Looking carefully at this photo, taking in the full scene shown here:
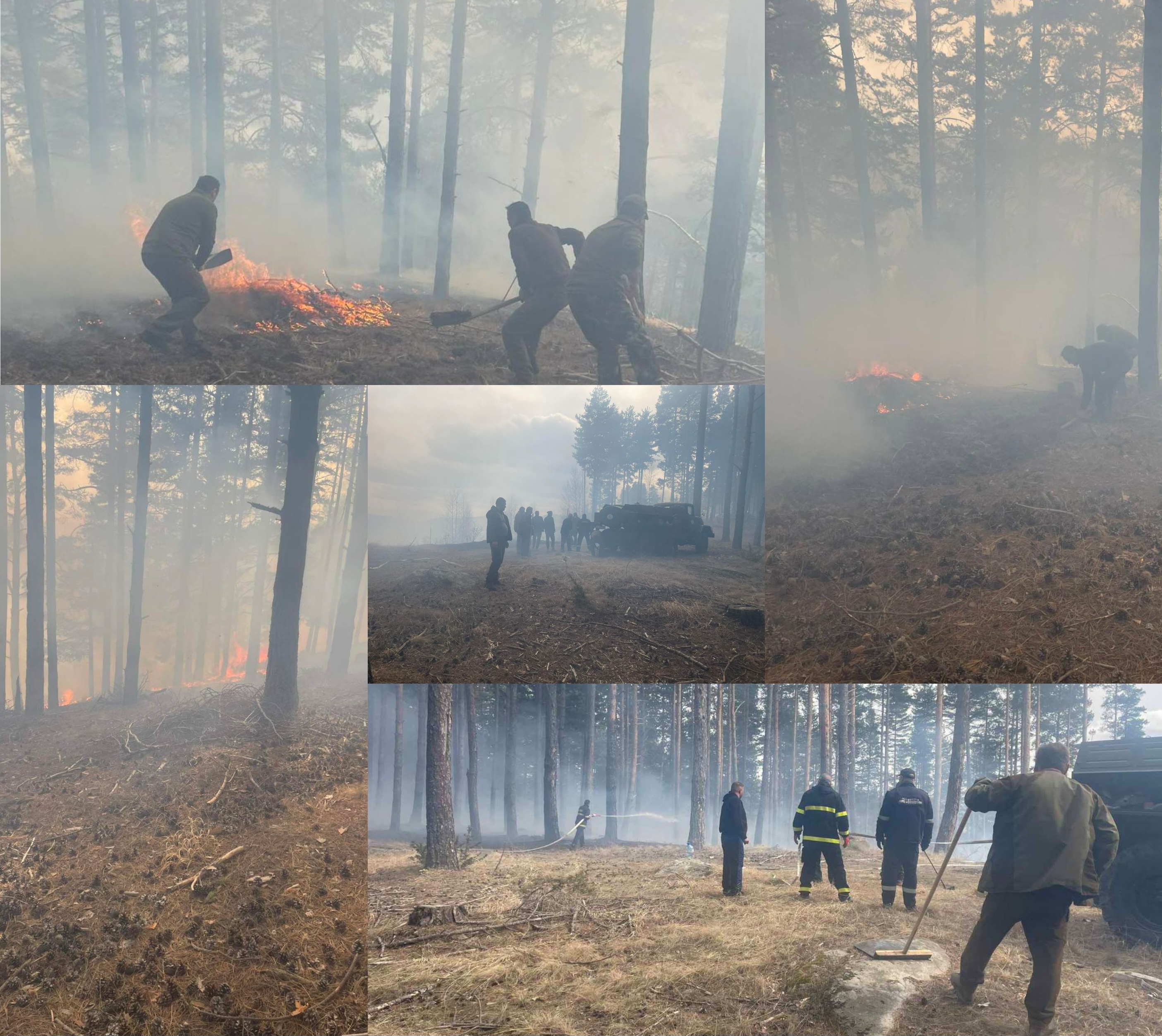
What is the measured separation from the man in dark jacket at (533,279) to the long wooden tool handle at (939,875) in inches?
182

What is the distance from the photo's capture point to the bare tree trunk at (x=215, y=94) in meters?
6.09

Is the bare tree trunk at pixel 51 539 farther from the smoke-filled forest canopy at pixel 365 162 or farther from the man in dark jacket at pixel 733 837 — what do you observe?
the man in dark jacket at pixel 733 837

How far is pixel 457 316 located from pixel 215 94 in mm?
3030

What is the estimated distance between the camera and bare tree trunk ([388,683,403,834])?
6266 mm

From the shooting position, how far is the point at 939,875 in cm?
518

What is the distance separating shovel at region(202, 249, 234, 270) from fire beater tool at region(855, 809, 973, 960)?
7091mm

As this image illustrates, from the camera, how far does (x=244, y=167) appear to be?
20.0 feet

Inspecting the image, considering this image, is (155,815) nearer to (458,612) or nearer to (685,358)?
(458,612)

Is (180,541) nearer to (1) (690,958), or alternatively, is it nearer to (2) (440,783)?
(2) (440,783)

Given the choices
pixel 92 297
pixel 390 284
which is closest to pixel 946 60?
pixel 390 284

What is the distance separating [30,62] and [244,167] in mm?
1942

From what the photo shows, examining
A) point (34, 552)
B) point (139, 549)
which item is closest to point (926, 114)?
point (139, 549)

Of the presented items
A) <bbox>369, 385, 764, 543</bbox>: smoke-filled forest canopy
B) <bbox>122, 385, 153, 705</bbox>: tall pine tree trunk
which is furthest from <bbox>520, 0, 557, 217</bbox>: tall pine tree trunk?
<bbox>122, 385, 153, 705</bbox>: tall pine tree trunk

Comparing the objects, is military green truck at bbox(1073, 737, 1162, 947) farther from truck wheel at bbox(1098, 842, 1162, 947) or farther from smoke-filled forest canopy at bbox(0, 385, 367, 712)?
smoke-filled forest canopy at bbox(0, 385, 367, 712)
